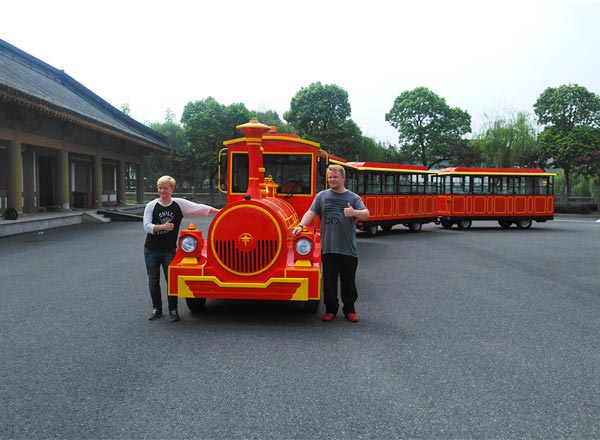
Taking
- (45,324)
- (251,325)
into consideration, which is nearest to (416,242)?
(251,325)

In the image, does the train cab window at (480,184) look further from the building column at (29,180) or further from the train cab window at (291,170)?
the building column at (29,180)

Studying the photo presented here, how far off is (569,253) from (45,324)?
12.1 meters

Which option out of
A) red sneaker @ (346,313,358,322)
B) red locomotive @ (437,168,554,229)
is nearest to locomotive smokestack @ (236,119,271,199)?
red sneaker @ (346,313,358,322)

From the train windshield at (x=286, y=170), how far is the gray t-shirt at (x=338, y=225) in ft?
7.94

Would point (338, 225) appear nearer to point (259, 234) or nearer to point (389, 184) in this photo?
point (259, 234)

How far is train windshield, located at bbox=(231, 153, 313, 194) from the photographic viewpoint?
8211 mm

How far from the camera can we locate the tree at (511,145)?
41062 millimetres

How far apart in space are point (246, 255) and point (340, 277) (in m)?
1.08

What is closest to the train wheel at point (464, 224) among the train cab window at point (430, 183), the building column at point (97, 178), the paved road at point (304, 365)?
the train cab window at point (430, 183)

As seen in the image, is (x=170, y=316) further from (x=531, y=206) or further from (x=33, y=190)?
(x=531, y=206)

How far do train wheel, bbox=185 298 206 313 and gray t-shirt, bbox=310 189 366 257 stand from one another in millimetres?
1664

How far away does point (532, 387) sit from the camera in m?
3.96

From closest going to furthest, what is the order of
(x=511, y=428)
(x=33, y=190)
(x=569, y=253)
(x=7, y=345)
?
(x=511, y=428) < (x=7, y=345) < (x=569, y=253) < (x=33, y=190)

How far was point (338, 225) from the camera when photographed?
578 centimetres
